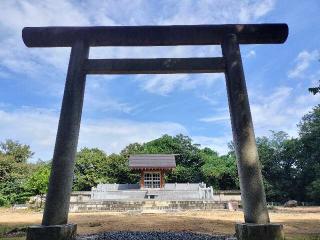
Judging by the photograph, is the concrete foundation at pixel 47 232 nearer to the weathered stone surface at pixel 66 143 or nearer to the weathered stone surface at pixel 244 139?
the weathered stone surface at pixel 66 143

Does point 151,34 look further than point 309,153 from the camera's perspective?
No

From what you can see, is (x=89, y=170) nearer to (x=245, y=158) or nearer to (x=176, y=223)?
(x=176, y=223)

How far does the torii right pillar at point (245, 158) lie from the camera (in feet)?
17.6

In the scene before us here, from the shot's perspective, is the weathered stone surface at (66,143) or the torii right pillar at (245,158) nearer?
the torii right pillar at (245,158)

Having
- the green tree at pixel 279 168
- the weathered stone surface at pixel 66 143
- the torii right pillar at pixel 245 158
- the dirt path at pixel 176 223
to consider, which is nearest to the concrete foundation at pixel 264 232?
the torii right pillar at pixel 245 158

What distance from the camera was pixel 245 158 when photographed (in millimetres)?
5965

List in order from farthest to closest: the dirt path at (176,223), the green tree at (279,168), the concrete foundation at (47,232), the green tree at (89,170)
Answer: the green tree at (89,170) → the green tree at (279,168) → the dirt path at (176,223) → the concrete foundation at (47,232)

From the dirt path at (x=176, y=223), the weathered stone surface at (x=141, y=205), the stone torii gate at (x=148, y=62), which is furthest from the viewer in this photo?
the weathered stone surface at (x=141, y=205)

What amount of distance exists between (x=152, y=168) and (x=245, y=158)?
27720 mm

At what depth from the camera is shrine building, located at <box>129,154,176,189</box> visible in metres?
33.1

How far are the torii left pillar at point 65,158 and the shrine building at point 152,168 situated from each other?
26844 mm

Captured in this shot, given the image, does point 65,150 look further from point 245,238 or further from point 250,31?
point 250,31

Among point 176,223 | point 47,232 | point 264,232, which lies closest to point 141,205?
point 176,223

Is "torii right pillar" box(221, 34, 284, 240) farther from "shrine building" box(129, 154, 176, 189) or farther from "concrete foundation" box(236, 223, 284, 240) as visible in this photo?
"shrine building" box(129, 154, 176, 189)
